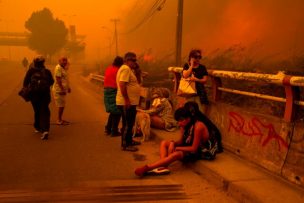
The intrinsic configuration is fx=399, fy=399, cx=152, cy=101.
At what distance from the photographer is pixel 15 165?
648cm

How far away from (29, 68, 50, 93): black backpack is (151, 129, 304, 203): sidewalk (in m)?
3.85

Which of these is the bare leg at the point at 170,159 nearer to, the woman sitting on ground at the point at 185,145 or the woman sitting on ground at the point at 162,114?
the woman sitting on ground at the point at 185,145

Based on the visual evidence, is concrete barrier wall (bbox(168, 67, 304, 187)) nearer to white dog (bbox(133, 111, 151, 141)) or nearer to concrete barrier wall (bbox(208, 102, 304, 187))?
concrete barrier wall (bbox(208, 102, 304, 187))

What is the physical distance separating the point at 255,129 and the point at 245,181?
38.7 inches

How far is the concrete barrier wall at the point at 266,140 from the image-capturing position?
5.02m

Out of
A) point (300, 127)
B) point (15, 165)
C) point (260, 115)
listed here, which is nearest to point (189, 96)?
point (260, 115)

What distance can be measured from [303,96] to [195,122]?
4908 millimetres

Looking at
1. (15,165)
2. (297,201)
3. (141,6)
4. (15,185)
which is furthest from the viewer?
(141,6)

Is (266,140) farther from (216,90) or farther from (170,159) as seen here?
(216,90)

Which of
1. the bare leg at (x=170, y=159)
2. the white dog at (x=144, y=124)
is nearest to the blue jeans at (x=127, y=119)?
the white dog at (x=144, y=124)

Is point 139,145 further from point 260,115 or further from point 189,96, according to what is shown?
point 260,115

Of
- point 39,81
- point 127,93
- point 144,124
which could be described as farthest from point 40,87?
point 144,124

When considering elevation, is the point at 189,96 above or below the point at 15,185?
above

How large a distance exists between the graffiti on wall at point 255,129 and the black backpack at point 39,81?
13.0 ft
